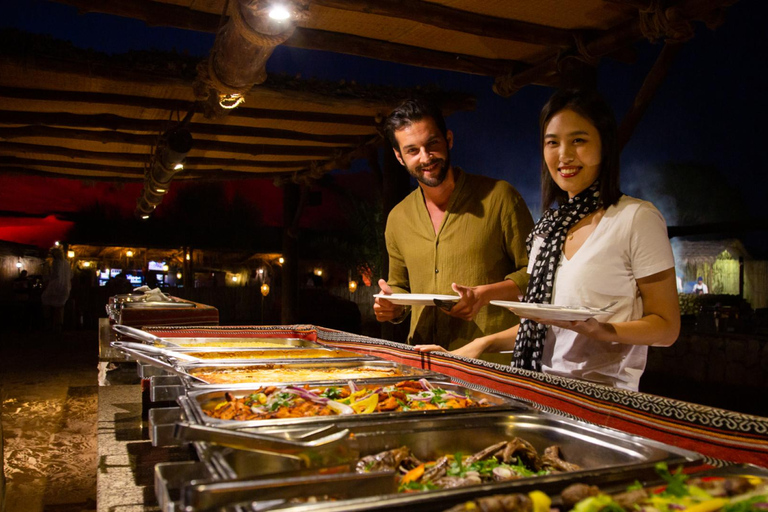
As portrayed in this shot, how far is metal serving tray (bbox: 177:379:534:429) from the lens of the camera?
1.26m

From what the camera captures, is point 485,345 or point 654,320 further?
point 485,345

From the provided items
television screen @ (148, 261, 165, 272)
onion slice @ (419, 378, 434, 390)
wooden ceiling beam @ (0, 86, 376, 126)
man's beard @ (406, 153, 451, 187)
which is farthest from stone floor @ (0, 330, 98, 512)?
television screen @ (148, 261, 165, 272)

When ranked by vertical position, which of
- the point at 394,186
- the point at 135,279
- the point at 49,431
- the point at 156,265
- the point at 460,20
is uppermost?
the point at 460,20

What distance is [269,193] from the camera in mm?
32969

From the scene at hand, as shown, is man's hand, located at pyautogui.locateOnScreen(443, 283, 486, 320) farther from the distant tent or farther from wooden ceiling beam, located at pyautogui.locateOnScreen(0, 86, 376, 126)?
the distant tent

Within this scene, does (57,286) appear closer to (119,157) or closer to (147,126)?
(119,157)

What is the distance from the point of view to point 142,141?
7.18 metres

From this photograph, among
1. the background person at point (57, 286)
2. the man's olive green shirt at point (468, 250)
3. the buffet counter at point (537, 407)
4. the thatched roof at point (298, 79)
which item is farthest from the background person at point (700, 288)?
the buffet counter at point (537, 407)

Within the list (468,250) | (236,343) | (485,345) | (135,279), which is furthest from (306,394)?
(135,279)

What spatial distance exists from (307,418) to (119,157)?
8174 millimetres

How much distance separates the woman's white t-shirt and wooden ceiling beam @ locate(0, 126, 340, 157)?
21.0ft

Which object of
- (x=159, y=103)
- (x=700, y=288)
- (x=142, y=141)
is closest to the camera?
(x=159, y=103)

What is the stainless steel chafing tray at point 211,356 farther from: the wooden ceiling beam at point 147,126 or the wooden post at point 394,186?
the wooden ceiling beam at point 147,126

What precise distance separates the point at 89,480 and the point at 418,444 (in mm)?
3673
